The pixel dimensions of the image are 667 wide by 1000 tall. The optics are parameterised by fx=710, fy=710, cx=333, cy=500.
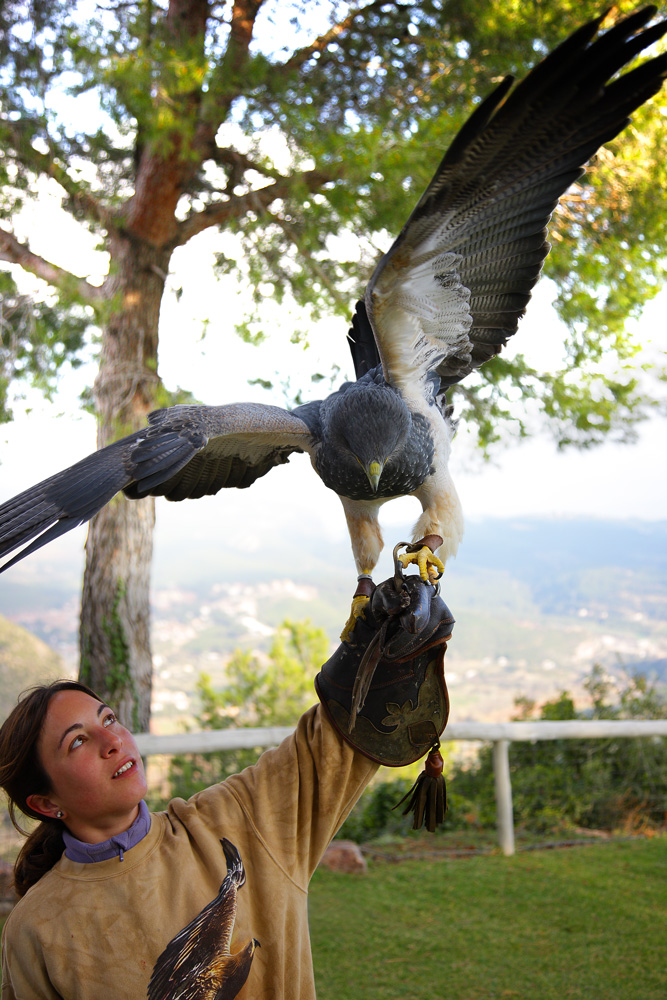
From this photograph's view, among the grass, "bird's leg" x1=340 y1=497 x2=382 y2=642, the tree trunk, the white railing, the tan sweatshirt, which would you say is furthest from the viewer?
the tree trunk

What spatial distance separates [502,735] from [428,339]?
2.56m

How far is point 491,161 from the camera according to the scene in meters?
1.61

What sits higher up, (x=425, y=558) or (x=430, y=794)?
(x=425, y=558)

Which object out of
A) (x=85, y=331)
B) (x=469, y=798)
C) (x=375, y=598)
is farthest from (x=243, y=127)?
(x=469, y=798)

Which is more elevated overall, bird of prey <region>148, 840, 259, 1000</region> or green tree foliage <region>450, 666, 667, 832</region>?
bird of prey <region>148, 840, 259, 1000</region>

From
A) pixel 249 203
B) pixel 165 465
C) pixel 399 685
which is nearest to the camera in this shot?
pixel 399 685

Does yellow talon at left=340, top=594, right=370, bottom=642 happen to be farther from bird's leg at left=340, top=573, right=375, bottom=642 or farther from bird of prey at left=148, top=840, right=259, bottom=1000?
bird of prey at left=148, top=840, right=259, bottom=1000

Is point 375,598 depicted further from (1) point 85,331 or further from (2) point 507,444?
(1) point 85,331

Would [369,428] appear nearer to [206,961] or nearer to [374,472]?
[374,472]

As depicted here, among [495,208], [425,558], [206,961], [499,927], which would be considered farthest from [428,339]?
[499,927]

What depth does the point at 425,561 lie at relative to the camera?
1672mm

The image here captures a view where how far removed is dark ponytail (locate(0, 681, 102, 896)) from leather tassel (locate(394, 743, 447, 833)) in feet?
2.04

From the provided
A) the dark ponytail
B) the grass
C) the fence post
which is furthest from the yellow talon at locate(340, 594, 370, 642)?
the fence post

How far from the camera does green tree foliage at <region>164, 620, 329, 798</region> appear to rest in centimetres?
548
